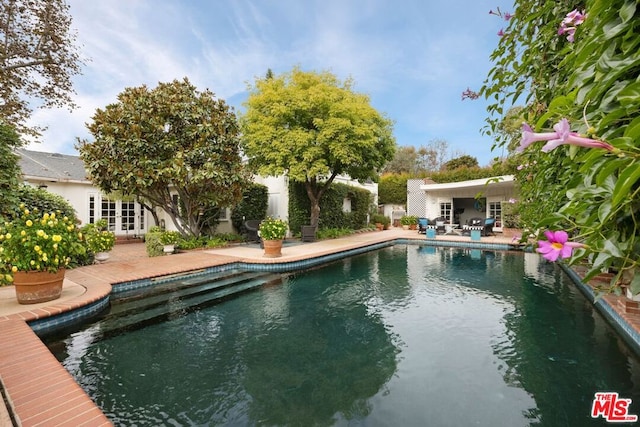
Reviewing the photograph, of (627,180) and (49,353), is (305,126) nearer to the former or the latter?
(49,353)

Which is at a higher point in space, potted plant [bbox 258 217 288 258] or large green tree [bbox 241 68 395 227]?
large green tree [bbox 241 68 395 227]

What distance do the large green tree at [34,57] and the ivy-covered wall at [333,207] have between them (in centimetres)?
1046

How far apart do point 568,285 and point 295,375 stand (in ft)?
24.4

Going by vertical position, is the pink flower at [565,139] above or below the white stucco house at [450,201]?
below

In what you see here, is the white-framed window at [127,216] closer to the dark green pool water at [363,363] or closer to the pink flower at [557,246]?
the dark green pool water at [363,363]

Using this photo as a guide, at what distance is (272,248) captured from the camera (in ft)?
31.8

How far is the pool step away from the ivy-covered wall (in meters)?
7.41

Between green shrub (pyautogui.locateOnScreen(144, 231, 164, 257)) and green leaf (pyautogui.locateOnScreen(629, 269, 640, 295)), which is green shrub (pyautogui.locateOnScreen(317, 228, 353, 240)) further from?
green leaf (pyautogui.locateOnScreen(629, 269, 640, 295))

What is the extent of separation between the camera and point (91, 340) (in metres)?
4.55

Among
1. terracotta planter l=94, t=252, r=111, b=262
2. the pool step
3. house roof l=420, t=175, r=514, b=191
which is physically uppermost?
house roof l=420, t=175, r=514, b=191

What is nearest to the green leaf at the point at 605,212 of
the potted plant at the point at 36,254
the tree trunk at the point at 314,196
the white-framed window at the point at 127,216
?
the potted plant at the point at 36,254

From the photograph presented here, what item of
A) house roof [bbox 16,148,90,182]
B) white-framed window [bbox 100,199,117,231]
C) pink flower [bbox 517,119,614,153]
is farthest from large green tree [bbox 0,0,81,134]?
pink flower [bbox 517,119,614,153]

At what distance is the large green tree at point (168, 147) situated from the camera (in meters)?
9.85

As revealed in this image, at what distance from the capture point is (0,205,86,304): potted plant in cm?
492
